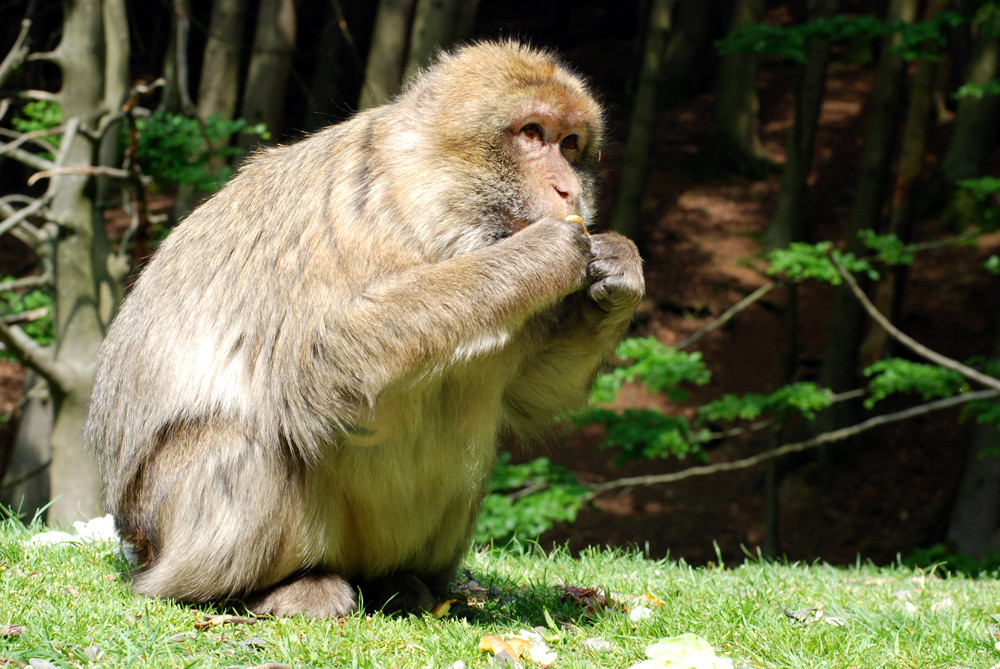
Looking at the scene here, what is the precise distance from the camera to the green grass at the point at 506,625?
3008 millimetres

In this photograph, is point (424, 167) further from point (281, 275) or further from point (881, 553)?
point (881, 553)

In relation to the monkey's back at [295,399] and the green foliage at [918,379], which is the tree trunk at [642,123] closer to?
the green foliage at [918,379]

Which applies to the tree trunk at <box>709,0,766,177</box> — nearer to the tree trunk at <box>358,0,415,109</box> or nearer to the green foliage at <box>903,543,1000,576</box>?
the tree trunk at <box>358,0,415,109</box>

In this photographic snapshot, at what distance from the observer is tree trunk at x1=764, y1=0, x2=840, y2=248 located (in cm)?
1096

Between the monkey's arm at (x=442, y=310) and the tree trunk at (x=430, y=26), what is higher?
the tree trunk at (x=430, y=26)

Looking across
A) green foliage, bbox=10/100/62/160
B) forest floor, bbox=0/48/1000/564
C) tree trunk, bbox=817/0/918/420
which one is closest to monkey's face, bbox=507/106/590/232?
forest floor, bbox=0/48/1000/564

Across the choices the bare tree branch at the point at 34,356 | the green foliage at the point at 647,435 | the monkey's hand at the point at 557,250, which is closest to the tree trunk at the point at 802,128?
the green foliage at the point at 647,435

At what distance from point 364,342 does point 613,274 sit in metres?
0.92

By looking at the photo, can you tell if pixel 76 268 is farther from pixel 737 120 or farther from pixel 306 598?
pixel 737 120

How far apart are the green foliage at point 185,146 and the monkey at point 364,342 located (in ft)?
13.1

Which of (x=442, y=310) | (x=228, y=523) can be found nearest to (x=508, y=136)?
(x=442, y=310)

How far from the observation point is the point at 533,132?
3.57 metres

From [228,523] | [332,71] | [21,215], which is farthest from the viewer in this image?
[332,71]

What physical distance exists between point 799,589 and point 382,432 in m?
2.19
